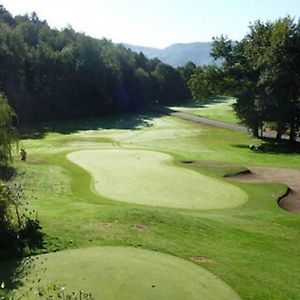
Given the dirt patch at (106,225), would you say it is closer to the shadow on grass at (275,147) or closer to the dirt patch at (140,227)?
the dirt patch at (140,227)

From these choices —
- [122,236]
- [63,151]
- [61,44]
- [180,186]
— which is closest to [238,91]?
[63,151]

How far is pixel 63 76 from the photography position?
342ft

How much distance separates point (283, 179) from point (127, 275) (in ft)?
91.0

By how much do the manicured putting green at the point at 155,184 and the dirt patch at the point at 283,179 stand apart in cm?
299

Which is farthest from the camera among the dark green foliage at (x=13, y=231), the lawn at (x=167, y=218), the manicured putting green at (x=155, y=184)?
the manicured putting green at (x=155, y=184)

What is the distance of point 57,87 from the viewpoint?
102 m

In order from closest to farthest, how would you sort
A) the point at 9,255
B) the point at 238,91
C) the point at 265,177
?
the point at 9,255 → the point at 265,177 → the point at 238,91

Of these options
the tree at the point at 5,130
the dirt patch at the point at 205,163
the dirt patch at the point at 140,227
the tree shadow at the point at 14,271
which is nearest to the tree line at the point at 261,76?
the dirt patch at the point at 205,163

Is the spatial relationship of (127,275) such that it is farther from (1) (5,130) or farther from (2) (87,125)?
(2) (87,125)

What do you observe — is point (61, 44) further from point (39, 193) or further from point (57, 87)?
point (39, 193)

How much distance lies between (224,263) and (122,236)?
4143 millimetres

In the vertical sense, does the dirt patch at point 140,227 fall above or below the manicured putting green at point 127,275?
below

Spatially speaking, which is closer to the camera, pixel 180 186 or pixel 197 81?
pixel 180 186

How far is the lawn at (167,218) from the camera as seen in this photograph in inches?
662
